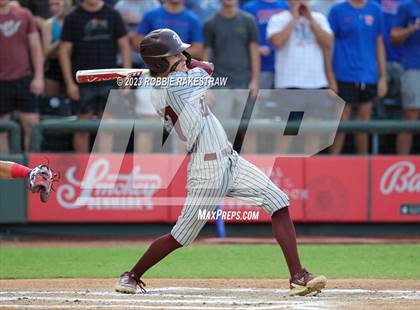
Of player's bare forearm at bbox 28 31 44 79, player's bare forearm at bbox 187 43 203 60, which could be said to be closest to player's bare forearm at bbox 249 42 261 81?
player's bare forearm at bbox 187 43 203 60

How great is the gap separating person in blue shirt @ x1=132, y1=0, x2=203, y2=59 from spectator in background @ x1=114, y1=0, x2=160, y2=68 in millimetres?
545

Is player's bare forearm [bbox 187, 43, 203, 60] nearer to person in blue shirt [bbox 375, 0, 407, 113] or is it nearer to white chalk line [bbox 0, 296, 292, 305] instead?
person in blue shirt [bbox 375, 0, 407, 113]

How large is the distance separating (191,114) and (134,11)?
5549 millimetres

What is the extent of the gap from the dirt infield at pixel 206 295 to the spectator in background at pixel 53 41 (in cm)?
435

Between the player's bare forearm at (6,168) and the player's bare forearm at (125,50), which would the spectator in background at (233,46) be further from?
the player's bare forearm at (6,168)

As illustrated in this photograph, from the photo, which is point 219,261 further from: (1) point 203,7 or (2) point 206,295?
(1) point 203,7

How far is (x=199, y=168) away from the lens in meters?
6.80

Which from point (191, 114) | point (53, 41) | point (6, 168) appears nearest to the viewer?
point (191, 114)

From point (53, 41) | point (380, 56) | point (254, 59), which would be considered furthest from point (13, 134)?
point (380, 56)

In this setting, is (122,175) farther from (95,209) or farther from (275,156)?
(275,156)

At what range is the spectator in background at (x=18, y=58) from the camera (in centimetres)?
1107

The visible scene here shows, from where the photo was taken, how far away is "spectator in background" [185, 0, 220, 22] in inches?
481

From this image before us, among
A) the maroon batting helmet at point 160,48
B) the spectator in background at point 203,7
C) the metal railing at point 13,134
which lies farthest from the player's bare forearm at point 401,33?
the maroon batting helmet at point 160,48

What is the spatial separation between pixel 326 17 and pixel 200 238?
3363mm
